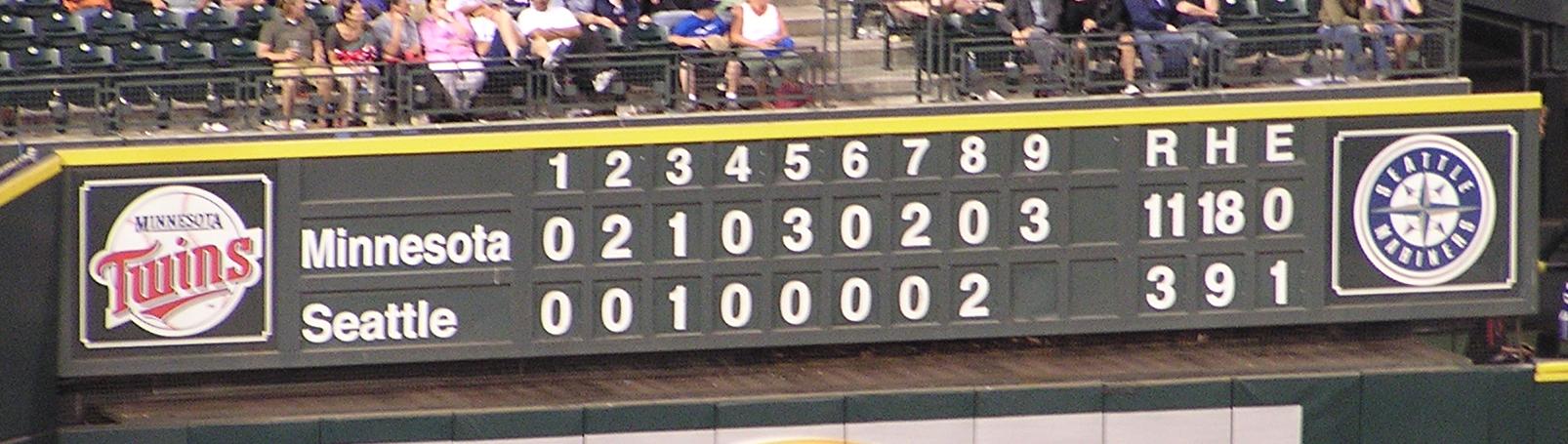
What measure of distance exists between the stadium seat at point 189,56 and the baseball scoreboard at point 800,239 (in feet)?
4.31

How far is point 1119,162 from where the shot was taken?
1448cm

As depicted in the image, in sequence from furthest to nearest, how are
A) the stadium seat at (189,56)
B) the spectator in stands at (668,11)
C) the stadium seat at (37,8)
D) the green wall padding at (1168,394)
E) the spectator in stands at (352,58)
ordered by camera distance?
the stadium seat at (37,8) → the spectator in stands at (668,11) → the stadium seat at (189,56) → the green wall padding at (1168,394) → the spectator in stands at (352,58)

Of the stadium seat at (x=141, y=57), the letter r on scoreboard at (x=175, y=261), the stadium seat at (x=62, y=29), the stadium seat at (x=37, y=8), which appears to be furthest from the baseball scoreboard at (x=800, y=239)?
the stadium seat at (x=37, y=8)

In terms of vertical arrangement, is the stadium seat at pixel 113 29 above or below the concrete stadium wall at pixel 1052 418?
above

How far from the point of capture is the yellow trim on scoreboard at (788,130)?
1395cm

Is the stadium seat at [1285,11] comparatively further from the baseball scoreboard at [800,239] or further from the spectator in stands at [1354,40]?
the baseball scoreboard at [800,239]

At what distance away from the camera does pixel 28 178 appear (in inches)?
536

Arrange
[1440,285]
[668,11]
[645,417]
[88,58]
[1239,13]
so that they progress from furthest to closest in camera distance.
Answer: [1239,13] < [668,11] < [88,58] < [1440,285] < [645,417]

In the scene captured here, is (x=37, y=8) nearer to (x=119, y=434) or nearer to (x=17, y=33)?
(x=17, y=33)

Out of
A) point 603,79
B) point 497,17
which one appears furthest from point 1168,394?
point 497,17

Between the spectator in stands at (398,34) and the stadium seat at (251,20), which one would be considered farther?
the stadium seat at (251,20)

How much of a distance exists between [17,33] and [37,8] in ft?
1.23

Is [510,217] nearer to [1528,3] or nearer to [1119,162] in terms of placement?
[1119,162]

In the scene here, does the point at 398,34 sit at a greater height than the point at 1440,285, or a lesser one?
greater
